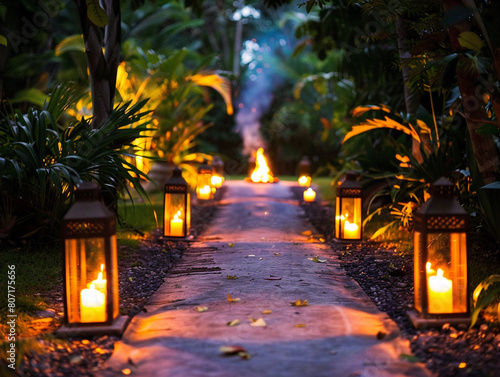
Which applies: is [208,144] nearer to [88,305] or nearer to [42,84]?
[42,84]

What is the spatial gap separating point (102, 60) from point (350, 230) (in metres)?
3.31

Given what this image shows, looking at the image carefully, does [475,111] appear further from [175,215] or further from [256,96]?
[256,96]

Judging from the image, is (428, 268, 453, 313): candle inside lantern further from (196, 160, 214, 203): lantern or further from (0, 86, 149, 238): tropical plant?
(196, 160, 214, 203): lantern

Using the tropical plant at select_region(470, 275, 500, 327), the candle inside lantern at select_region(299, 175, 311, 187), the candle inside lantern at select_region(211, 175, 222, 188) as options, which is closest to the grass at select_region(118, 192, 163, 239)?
the candle inside lantern at select_region(211, 175, 222, 188)

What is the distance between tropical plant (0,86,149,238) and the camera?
5.22 m

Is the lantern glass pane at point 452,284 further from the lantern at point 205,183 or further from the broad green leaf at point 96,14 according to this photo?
the lantern at point 205,183

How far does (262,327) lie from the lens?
10.9 feet

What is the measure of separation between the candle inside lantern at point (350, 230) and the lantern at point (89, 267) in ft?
11.2

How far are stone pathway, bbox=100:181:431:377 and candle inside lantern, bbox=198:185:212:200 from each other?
14.6 feet

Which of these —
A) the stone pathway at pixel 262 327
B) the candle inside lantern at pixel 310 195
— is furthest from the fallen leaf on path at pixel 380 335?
the candle inside lantern at pixel 310 195

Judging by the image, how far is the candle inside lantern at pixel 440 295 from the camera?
3471 mm

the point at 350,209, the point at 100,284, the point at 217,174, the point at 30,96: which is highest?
the point at 30,96

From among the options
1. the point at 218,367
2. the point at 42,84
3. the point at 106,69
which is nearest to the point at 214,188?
the point at 42,84

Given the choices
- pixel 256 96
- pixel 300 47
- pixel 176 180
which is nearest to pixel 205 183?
pixel 300 47
